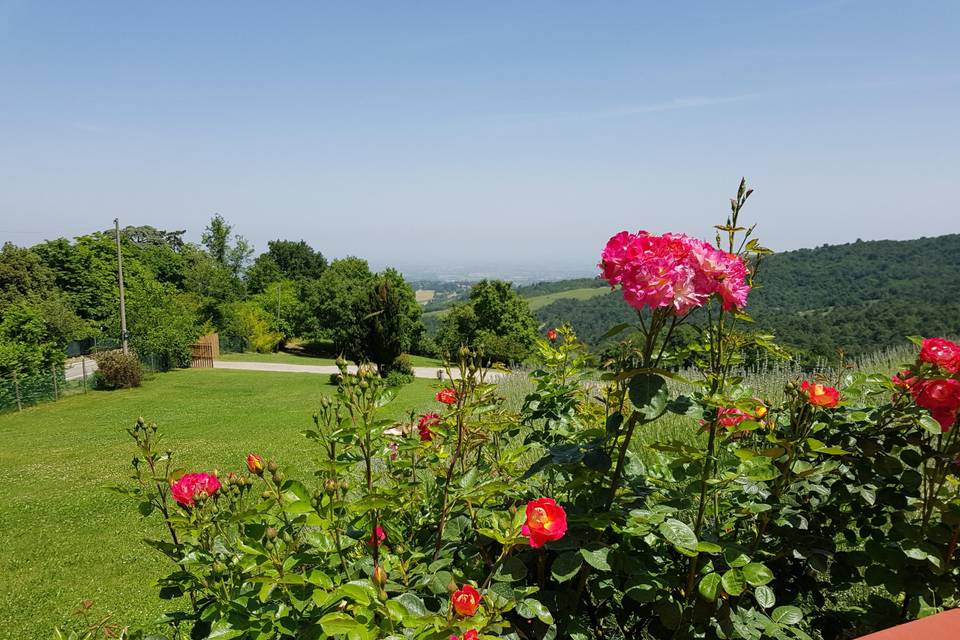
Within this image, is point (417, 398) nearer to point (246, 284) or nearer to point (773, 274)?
point (246, 284)

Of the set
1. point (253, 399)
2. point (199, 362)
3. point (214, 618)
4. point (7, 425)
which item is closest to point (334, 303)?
point (199, 362)

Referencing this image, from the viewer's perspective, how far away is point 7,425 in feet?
36.3

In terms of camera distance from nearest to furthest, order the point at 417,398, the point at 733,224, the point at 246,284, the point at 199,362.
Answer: the point at 733,224
the point at 417,398
the point at 199,362
the point at 246,284

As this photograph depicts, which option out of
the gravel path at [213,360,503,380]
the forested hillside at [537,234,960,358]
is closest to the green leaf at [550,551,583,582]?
the forested hillside at [537,234,960,358]

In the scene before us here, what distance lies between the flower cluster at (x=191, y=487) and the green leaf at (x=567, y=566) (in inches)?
38.8

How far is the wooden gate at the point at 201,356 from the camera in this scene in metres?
20.5

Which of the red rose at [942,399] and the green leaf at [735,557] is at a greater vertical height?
the red rose at [942,399]

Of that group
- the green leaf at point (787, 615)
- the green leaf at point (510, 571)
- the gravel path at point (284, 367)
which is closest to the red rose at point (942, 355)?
the green leaf at point (787, 615)

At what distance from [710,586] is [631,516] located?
24 centimetres

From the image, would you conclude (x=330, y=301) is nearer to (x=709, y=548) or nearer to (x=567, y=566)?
(x=567, y=566)

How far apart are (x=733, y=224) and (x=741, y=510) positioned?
2.70ft

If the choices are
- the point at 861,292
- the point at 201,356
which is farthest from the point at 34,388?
the point at 861,292

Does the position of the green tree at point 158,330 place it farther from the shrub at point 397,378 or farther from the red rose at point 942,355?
the red rose at point 942,355

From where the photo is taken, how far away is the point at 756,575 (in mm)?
1171
